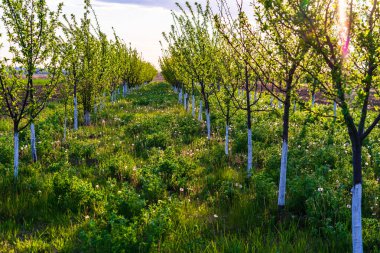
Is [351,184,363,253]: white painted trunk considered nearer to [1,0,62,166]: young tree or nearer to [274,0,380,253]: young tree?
[274,0,380,253]: young tree

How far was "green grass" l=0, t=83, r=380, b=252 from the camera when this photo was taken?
5.45m

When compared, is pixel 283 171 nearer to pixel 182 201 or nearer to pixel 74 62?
pixel 182 201

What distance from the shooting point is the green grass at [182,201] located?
5.45m

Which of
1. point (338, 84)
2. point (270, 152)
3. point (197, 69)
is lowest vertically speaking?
point (270, 152)

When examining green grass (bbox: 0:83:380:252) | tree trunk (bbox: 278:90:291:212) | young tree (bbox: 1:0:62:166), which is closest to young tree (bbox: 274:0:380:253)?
green grass (bbox: 0:83:380:252)

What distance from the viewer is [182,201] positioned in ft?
22.9

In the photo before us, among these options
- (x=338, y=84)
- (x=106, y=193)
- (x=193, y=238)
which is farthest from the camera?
(x=106, y=193)

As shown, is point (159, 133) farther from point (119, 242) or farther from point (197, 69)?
point (119, 242)

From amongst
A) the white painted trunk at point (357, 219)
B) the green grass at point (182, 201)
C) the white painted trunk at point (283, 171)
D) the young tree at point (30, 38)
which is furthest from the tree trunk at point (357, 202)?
the young tree at point (30, 38)

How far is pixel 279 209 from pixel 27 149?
9218 millimetres

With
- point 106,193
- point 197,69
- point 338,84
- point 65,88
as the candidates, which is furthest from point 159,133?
point 338,84

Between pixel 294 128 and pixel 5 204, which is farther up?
pixel 294 128

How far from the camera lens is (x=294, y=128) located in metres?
14.4

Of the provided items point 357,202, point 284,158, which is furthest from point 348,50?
point 284,158
